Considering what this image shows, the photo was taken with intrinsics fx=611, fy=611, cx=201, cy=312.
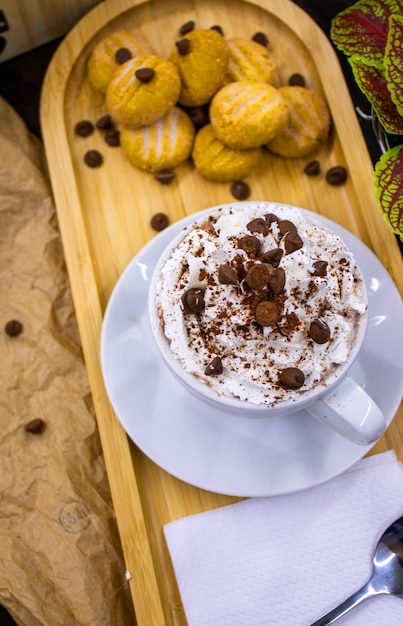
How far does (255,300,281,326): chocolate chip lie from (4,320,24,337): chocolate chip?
64 cm

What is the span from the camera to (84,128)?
1395 millimetres

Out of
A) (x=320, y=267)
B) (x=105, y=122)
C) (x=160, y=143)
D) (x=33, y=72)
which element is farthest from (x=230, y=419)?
(x=33, y=72)

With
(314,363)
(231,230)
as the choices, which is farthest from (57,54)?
(314,363)

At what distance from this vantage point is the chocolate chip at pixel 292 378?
95 cm

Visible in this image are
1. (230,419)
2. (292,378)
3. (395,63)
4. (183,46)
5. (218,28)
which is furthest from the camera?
(218,28)

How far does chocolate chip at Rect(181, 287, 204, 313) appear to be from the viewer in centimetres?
99

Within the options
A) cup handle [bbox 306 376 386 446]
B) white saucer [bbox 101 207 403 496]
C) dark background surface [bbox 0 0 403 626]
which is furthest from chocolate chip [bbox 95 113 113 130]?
cup handle [bbox 306 376 386 446]

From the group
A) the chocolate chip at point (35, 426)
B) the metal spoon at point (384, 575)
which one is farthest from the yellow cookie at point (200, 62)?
the metal spoon at point (384, 575)

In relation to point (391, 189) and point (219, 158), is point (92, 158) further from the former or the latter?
point (391, 189)

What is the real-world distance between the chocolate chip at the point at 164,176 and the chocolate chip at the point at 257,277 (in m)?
0.45

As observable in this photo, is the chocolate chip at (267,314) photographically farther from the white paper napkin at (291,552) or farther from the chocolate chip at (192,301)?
the white paper napkin at (291,552)

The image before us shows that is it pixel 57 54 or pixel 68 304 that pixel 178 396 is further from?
pixel 57 54

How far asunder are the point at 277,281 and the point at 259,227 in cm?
10

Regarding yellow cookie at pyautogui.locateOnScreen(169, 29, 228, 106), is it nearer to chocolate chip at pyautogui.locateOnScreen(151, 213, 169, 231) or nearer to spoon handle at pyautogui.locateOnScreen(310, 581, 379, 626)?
chocolate chip at pyautogui.locateOnScreen(151, 213, 169, 231)
